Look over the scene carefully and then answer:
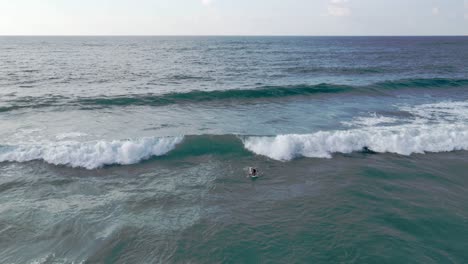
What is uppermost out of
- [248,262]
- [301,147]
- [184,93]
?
[184,93]

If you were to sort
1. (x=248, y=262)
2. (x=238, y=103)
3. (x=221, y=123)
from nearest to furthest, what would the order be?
(x=248, y=262) → (x=221, y=123) → (x=238, y=103)

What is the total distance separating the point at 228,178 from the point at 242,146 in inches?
145

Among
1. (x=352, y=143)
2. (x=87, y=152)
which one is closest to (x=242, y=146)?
(x=352, y=143)

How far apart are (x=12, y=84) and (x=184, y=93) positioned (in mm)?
19084

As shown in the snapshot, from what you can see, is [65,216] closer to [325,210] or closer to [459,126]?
[325,210]

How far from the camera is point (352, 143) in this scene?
690 inches

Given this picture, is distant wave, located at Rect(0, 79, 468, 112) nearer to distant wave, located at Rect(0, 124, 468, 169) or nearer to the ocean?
the ocean

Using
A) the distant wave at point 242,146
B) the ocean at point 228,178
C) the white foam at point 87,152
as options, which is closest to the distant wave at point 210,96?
the ocean at point 228,178

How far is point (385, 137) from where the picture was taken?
17859 millimetres

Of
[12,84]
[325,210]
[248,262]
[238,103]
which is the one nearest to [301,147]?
[325,210]

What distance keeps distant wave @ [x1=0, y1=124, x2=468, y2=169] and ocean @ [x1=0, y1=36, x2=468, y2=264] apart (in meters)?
0.08

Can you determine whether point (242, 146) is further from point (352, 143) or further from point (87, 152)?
point (87, 152)

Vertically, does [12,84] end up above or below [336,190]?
above

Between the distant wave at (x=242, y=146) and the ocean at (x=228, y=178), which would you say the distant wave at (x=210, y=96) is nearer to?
the ocean at (x=228, y=178)
